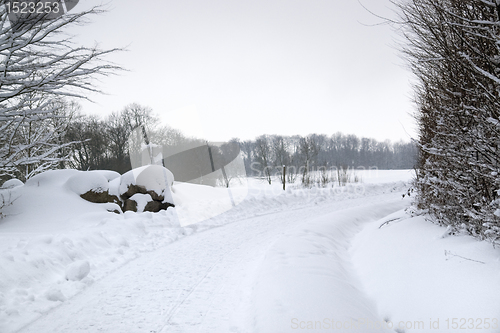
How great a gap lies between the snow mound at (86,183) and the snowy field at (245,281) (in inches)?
105

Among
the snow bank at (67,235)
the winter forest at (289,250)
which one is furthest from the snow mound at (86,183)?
the winter forest at (289,250)

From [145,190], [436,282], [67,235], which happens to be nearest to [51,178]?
[145,190]

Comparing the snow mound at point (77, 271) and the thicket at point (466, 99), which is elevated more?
the thicket at point (466, 99)

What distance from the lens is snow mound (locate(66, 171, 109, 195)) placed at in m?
10.2

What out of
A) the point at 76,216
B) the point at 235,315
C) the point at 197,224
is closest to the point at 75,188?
the point at 76,216

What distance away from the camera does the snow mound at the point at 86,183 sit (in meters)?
10.2

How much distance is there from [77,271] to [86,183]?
712cm

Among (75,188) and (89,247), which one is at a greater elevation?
(75,188)

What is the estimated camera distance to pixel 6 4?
3.21 m

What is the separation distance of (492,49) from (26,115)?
6.46 meters

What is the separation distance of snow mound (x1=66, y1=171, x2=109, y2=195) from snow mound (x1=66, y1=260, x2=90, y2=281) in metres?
6.72

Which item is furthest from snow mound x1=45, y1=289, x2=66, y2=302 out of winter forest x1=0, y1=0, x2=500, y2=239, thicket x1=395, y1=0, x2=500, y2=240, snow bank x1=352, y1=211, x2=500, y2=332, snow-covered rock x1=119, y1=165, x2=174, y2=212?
snow-covered rock x1=119, y1=165, x2=174, y2=212

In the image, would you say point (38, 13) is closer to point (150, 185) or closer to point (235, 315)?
point (235, 315)

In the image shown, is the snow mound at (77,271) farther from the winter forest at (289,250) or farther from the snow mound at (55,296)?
the snow mound at (55,296)
